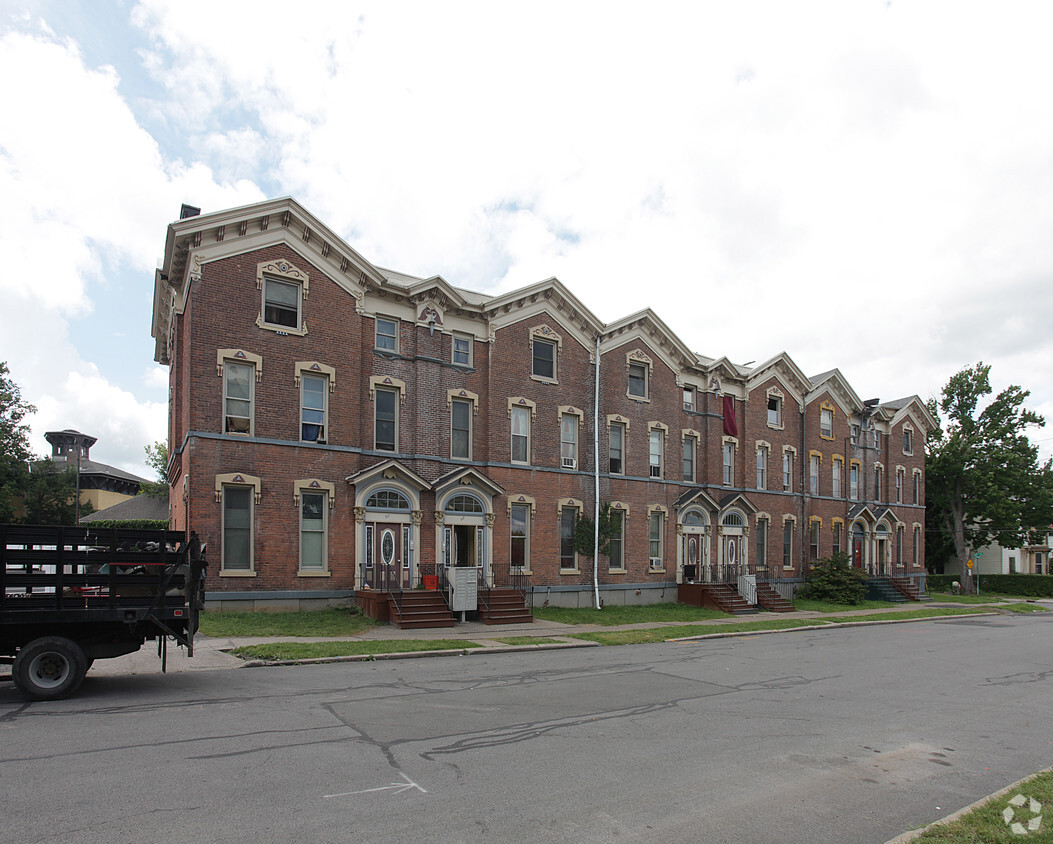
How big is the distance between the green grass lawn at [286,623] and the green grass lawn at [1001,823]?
585 inches

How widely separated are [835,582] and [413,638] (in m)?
25.3

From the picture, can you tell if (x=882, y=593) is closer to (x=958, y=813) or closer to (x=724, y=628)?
(x=724, y=628)

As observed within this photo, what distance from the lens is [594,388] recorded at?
1166 inches

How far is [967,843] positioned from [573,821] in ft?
9.91

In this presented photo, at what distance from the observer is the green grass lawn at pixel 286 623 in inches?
704

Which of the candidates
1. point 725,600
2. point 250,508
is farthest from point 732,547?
point 250,508

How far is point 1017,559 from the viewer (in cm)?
6700

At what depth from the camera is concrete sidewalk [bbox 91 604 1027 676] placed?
13531 mm

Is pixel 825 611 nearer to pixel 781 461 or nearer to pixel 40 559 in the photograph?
pixel 781 461

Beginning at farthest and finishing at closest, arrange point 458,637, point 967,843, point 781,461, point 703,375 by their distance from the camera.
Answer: point 781,461, point 703,375, point 458,637, point 967,843

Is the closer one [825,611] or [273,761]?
[273,761]

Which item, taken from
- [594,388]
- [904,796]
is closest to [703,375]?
[594,388]

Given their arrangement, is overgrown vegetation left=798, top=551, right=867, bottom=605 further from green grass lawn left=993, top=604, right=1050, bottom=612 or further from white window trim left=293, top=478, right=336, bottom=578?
white window trim left=293, top=478, right=336, bottom=578

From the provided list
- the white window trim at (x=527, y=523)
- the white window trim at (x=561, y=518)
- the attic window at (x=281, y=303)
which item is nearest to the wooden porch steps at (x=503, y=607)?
the white window trim at (x=527, y=523)
